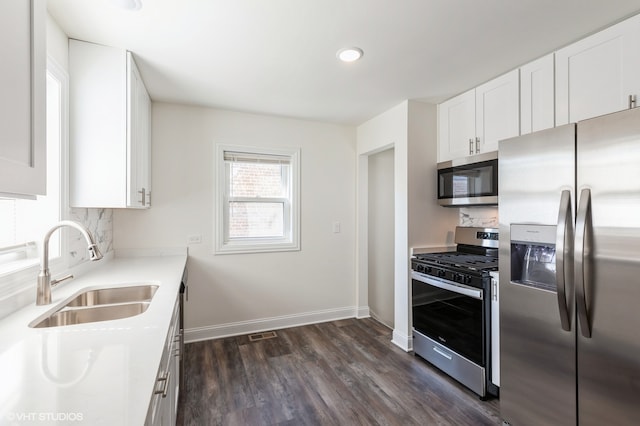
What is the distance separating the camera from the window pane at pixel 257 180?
3395mm

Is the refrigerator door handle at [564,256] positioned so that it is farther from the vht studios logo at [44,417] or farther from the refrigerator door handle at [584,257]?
the vht studios logo at [44,417]

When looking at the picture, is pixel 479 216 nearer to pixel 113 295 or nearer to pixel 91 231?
pixel 113 295

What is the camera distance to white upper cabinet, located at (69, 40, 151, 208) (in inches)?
77.3

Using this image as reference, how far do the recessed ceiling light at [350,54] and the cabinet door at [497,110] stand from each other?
1158mm

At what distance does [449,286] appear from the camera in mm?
2389

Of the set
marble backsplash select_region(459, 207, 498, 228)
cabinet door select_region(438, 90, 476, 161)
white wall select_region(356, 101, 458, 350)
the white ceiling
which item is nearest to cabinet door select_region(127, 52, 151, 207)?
the white ceiling

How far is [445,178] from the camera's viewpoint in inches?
114

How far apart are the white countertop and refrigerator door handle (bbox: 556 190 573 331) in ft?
6.03

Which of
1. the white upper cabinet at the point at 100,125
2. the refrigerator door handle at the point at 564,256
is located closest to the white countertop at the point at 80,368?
the white upper cabinet at the point at 100,125

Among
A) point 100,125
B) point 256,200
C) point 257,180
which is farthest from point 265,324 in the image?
point 100,125

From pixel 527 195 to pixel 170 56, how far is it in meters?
2.50

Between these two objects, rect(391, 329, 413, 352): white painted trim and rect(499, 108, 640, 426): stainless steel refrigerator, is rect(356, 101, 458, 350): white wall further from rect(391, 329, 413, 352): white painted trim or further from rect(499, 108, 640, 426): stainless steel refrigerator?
rect(499, 108, 640, 426): stainless steel refrigerator

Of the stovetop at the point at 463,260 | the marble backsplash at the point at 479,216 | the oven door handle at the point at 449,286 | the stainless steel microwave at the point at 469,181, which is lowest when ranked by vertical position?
the oven door handle at the point at 449,286

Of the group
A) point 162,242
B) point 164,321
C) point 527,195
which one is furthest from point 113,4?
point 527,195
